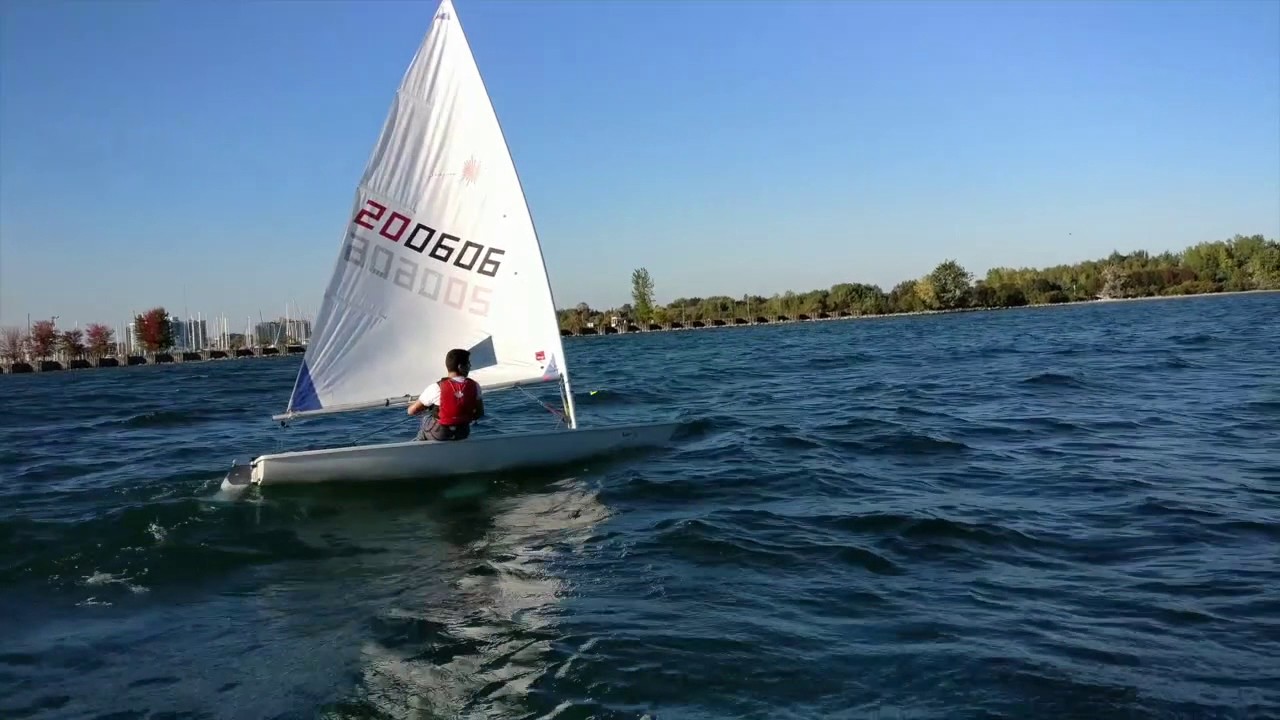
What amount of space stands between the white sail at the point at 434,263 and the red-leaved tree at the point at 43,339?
7961cm

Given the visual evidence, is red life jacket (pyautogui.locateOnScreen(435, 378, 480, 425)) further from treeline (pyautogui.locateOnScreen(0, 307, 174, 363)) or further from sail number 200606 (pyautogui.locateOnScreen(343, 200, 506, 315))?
treeline (pyautogui.locateOnScreen(0, 307, 174, 363))

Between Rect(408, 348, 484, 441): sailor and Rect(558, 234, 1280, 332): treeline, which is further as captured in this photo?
Rect(558, 234, 1280, 332): treeline

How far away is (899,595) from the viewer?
5.82 m

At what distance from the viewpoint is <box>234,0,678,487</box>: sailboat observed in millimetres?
9891

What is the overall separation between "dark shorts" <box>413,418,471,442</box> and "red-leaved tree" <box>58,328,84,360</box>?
80.0 meters

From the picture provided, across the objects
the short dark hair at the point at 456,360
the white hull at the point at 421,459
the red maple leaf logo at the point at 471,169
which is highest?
the red maple leaf logo at the point at 471,169

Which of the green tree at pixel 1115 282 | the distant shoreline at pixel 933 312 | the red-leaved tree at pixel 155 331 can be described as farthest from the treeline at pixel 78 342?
the green tree at pixel 1115 282

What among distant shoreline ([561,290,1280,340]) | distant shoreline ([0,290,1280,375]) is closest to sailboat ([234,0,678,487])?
distant shoreline ([0,290,1280,375])

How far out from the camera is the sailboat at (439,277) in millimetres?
9891

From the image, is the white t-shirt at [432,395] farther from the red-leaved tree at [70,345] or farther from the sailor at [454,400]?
the red-leaved tree at [70,345]

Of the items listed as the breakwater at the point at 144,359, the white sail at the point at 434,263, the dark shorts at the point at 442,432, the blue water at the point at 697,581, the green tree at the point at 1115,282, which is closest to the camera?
the blue water at the point at 697,581

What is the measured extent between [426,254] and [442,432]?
2084 millimetres

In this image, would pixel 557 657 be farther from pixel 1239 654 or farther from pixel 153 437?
pixel 153 437

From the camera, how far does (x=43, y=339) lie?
74.2 m
